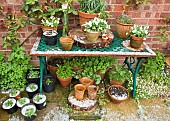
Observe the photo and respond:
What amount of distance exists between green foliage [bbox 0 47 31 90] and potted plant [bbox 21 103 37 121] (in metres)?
0.36

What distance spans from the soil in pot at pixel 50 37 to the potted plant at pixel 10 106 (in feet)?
2.68

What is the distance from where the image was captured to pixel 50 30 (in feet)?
7.13

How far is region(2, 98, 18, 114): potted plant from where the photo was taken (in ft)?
6.91

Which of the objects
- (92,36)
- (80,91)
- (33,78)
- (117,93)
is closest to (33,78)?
(33,78)

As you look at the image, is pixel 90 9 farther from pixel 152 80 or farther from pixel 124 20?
pixel 152 80

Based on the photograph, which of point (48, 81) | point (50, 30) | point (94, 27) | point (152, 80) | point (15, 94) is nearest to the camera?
point (94, 27)

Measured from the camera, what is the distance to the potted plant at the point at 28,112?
2.02 meters

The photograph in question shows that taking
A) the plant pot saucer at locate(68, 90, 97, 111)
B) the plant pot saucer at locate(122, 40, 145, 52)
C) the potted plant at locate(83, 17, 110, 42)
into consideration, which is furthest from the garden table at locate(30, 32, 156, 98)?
the plant pot saucer at locate(68, 90, 97, 111)

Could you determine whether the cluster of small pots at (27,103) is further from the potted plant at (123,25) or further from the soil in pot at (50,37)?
the potted plant at (123,25)

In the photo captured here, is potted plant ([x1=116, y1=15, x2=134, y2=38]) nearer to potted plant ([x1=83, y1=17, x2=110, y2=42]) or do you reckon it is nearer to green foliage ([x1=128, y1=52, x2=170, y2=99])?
potted plant ([x1=83, y1=17, x2=110, y2=42])

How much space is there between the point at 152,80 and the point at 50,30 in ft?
5.25

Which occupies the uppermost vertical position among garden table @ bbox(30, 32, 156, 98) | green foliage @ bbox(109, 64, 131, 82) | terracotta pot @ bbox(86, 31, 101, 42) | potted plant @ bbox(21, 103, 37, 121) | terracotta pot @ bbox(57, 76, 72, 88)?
terracotta pot @ bbox(86, 31, 101, 42)

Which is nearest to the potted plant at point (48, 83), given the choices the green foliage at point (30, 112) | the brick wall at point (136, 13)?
the green foliage at point (30, 112)

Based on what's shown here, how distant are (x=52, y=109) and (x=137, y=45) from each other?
127cm
